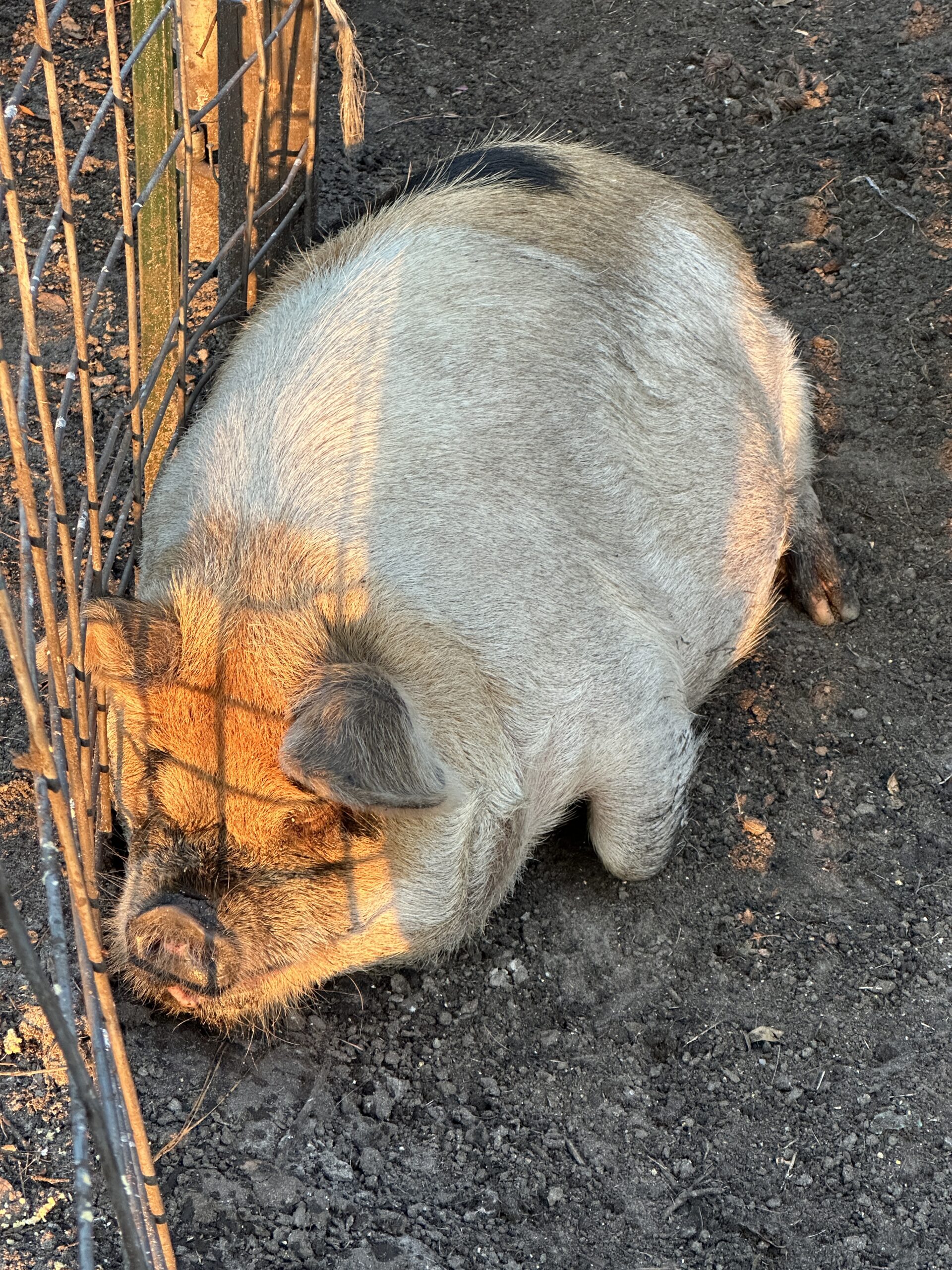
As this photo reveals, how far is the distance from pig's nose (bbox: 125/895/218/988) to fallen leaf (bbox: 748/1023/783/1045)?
1305mm

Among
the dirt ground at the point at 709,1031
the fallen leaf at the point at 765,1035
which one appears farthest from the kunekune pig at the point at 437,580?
the fallen leaf at the point at 765,1035

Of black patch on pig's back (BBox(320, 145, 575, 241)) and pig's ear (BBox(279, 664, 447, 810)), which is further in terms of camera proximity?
black patch on pig's back (BBox(320, 145, 575, 241))

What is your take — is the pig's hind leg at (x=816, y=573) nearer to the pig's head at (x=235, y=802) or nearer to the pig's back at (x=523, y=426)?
the pig's back at (x=523, y=426)

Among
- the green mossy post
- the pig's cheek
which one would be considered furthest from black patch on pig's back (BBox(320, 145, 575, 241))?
the pig's cheek

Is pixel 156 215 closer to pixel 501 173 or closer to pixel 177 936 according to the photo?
pixel 501 173

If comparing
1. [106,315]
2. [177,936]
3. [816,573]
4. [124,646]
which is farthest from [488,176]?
[177,936]

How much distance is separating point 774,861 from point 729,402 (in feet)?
4.35

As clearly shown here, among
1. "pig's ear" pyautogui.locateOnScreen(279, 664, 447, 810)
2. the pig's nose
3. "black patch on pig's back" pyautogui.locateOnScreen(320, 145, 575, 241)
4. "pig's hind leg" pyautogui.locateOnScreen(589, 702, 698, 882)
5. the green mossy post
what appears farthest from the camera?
"black patch on pig's back" pyautogui.locateOnScreen(320, 145, 575, 241)

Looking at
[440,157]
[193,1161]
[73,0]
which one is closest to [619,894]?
[193,1161]

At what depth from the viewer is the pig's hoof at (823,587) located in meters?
4.14

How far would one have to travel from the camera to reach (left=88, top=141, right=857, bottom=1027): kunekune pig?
268 cm

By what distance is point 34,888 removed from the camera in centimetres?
303

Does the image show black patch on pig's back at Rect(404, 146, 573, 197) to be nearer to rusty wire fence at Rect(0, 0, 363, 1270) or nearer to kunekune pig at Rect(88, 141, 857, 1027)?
kunekune pig at Rect(88, 141, 857, 1027)

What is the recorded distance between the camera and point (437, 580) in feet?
9.88
